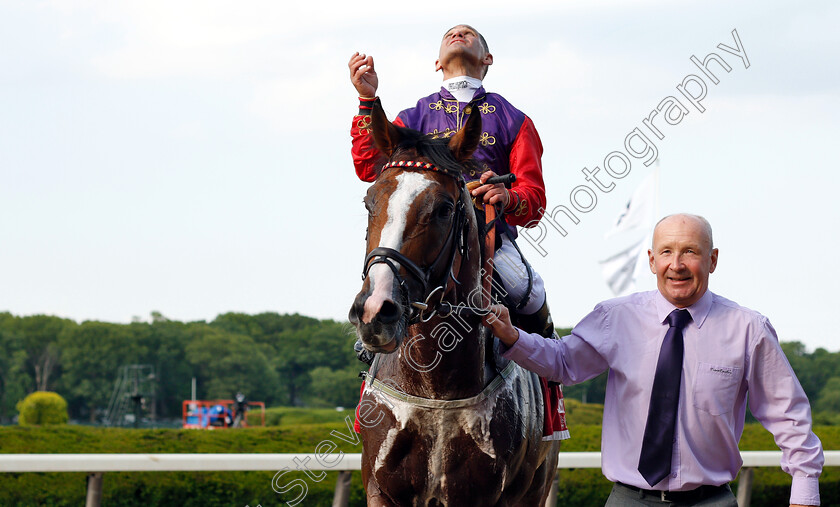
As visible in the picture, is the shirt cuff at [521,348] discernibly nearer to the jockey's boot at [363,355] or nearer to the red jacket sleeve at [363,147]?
the jockey's boot at [363,355]

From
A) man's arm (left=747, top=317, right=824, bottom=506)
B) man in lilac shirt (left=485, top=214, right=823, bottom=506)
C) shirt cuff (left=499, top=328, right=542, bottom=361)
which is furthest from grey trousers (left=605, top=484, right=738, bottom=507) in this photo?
shirt cuff (left=499, top=328, right=542, bottom=361)

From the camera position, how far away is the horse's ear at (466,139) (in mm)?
3203

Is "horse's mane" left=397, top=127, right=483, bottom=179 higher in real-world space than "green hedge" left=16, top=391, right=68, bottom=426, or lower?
higher

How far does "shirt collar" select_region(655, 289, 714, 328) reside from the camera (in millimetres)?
2799

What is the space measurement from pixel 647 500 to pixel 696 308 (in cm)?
62

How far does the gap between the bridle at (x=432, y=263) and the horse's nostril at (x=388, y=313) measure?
103mm

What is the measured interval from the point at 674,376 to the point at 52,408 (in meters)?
16.1

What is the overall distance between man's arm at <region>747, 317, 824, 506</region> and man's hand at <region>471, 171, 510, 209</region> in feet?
3.55

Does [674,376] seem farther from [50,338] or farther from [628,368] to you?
[50,338]

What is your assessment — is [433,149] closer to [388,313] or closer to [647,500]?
[388,313]

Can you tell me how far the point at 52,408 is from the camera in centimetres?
1664

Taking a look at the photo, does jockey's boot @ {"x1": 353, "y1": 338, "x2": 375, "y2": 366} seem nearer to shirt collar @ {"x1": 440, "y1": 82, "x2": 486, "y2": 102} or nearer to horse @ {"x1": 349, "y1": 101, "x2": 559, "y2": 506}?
horse @ {"x1": 349, "y1": 101, "x2": 559, "y2": 506}

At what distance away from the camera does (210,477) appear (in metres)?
6.23

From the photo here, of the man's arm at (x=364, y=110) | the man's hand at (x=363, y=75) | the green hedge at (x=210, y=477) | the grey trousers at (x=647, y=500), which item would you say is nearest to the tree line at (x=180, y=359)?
the green hedge at (x=210, y=477)
